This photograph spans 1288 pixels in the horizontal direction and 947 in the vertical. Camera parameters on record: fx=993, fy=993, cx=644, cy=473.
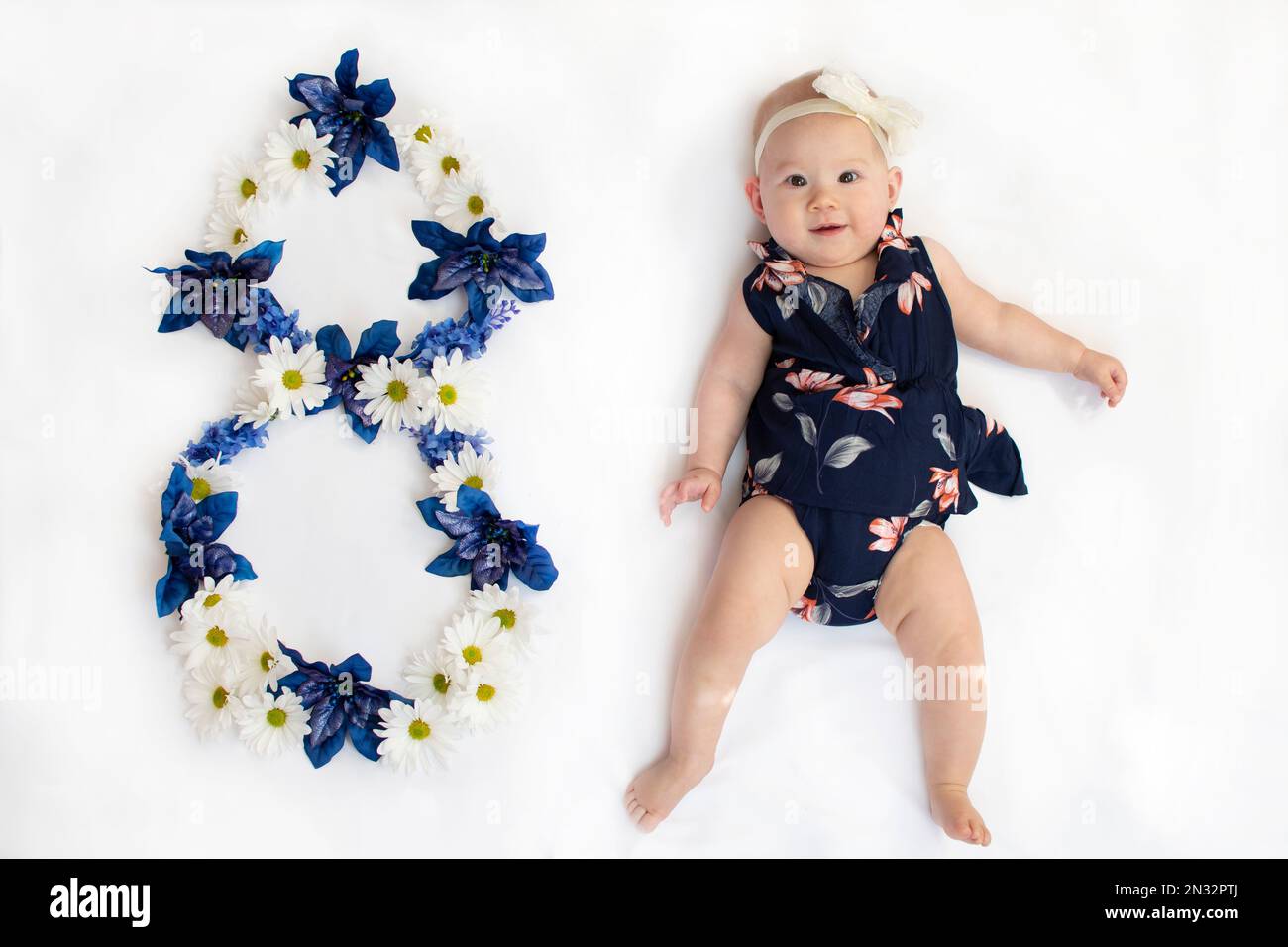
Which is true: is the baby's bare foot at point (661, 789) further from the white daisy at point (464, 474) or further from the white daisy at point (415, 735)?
the white daisy at point (464, 474)

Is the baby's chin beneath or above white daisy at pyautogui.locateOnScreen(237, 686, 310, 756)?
above

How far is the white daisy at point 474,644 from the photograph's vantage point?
1688mm

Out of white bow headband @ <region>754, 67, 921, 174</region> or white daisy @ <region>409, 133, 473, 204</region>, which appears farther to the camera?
white daisy @ <region>409, 133, 473, 204</region>

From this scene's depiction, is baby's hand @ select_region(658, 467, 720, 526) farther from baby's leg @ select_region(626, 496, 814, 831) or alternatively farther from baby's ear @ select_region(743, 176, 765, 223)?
baby's ear @ select_region(743, 176, 765, 223)

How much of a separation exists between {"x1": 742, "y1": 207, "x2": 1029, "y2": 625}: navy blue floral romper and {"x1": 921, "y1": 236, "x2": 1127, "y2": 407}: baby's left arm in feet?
0.17

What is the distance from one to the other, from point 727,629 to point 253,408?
35.7 inches

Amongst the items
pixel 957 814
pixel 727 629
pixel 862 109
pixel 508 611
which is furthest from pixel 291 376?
pixel 957 814

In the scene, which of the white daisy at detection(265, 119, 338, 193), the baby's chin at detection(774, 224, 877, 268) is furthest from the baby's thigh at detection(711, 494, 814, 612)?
the white daisy at detection(265, 119, 338, 193)

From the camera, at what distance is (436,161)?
178 cm

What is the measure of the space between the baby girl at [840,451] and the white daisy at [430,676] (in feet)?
1.20

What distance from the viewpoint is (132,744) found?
5.66ft

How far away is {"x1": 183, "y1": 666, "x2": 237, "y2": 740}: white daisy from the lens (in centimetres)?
170

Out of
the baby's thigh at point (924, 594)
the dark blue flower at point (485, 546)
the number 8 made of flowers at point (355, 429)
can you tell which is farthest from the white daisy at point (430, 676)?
the baby's thigh at point (924, 594)
